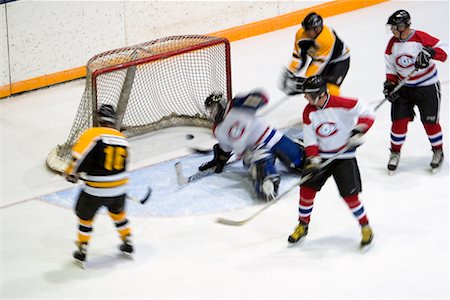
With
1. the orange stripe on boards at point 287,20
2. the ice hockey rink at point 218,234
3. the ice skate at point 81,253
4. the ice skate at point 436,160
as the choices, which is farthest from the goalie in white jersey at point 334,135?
the orange stripe on boards at point 287,20

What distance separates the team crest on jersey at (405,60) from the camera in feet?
20.7

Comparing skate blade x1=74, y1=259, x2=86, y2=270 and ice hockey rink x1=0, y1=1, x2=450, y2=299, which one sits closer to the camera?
ice hockey rink x1=0, y1=1, x2=450, y2=299

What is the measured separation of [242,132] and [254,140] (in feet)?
0.48

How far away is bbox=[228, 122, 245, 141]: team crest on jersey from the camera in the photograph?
6.18m

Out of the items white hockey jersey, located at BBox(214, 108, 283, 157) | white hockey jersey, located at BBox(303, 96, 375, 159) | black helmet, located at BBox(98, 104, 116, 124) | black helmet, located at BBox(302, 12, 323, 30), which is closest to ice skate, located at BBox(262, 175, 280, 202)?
white hockey jersey, located at BBox(214, 108, 283, 157)

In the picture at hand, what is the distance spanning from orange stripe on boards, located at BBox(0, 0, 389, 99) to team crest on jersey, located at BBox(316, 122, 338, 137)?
3498mm

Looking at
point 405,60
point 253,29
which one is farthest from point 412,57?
point 253,29

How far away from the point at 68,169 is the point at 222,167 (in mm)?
1549

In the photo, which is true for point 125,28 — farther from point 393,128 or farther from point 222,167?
point 393,128

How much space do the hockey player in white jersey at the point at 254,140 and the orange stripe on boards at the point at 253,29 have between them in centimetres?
240

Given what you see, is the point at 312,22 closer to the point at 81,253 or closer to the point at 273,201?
the point at 273,201

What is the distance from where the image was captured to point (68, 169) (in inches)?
212

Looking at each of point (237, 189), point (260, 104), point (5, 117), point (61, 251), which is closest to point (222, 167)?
point (237, 189)

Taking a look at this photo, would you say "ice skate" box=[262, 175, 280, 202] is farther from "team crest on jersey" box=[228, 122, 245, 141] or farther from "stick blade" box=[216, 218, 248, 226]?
"stick blade" box=[216, 218, 248, 226]
